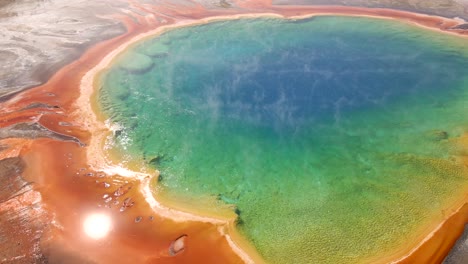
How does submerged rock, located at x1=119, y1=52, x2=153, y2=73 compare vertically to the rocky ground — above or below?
below

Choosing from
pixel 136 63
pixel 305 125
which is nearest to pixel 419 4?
pixel 305 125

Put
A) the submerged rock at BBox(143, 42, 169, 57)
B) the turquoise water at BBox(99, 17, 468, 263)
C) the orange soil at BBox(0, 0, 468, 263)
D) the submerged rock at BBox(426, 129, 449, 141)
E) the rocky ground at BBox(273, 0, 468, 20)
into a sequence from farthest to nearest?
1. the rocky ground at BBox(273, 0, 468, 20)
2. the submerged rock at BBox(143, 42, 169, 57)
3. the submerged rock at BBox(426, 129, 449, 141)
4. the turquoise water at BBox(99, 17, 468, 263)
5. the orange soil at BBox(0, 0, 468, 263)

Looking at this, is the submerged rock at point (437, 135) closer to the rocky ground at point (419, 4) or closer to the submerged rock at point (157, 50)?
the submerged rock at point (157, 50)

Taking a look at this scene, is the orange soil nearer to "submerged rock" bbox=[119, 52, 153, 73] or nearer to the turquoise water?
the turquoise water

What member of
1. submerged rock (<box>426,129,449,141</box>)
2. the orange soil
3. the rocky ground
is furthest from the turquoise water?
the rocky ground

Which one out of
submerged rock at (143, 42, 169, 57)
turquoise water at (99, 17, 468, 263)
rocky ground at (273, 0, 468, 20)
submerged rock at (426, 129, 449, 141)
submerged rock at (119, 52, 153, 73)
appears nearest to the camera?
turquoise water at (99, 17, 468, 263)

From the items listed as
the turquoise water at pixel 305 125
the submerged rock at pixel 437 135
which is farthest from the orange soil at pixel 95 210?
the submerged rock at pixel 437 135

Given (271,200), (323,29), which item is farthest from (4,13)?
(271,200)

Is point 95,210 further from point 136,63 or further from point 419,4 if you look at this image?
point 419,4
